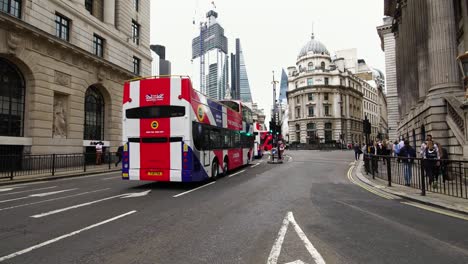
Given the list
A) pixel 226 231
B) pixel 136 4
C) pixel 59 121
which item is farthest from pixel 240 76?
pixel 226 231

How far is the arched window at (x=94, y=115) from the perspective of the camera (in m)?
24.6

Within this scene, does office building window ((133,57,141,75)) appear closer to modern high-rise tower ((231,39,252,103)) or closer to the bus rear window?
the bus rear window

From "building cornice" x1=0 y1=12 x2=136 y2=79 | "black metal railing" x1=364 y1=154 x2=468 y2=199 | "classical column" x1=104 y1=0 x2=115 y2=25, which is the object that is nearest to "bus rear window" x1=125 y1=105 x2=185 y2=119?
"black metal railing" x1=364 y1=154 x2=468 y2=199

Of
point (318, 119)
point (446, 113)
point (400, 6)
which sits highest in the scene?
point (400, 6)

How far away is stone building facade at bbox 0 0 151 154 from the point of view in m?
18.0

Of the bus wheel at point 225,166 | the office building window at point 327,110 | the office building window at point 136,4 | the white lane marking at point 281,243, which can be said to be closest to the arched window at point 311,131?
the office building window at point 327,110

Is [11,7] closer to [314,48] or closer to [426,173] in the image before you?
[426,173]

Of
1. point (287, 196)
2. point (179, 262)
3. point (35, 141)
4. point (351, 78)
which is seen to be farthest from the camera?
point (351, 78)

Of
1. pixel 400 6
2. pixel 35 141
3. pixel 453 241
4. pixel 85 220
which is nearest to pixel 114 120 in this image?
pixel 35 141

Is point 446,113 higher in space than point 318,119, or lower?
lower

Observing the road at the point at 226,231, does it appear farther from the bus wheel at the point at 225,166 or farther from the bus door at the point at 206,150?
the bus wheel at the point at 225,166

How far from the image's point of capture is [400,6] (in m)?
28.7

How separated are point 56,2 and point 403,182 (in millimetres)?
26612

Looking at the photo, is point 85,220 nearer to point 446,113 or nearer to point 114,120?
point 446,113
